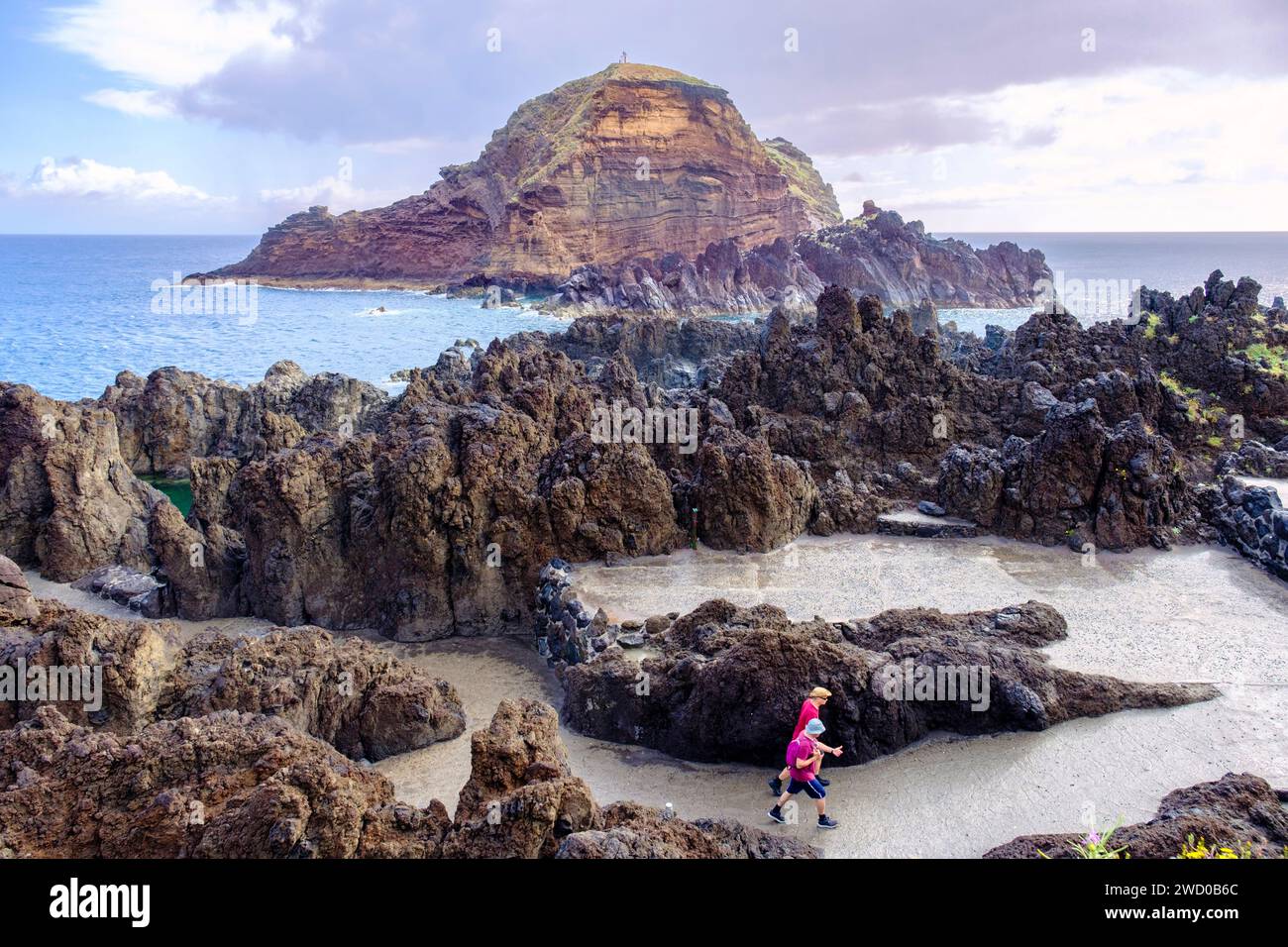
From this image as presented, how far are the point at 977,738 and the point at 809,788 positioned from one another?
298cm

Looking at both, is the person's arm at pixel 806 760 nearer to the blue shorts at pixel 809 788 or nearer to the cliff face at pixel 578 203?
the blue shorts at pixel 809 788

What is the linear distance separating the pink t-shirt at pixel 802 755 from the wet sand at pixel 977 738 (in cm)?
61

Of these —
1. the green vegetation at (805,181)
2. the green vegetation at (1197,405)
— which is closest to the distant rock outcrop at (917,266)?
the green vegetation at (805,181)

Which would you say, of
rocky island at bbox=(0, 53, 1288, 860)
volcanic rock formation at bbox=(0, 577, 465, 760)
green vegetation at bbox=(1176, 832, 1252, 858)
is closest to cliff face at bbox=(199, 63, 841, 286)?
rocky island at bbox=(0, 53, 1288, 860)

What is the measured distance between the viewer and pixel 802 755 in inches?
398

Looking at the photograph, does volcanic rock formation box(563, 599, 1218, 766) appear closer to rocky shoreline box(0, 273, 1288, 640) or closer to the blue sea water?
rocky shoreline box(0, 273, 1288, 640)

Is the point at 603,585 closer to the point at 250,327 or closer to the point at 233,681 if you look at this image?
the point at 233,681

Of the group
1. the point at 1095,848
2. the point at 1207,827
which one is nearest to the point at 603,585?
the point at 1095,848

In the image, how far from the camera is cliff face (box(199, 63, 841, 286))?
11719 centimetres

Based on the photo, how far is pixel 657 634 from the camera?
14.4m

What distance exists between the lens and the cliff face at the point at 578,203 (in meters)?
117

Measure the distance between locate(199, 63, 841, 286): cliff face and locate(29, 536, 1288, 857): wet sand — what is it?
326ft
